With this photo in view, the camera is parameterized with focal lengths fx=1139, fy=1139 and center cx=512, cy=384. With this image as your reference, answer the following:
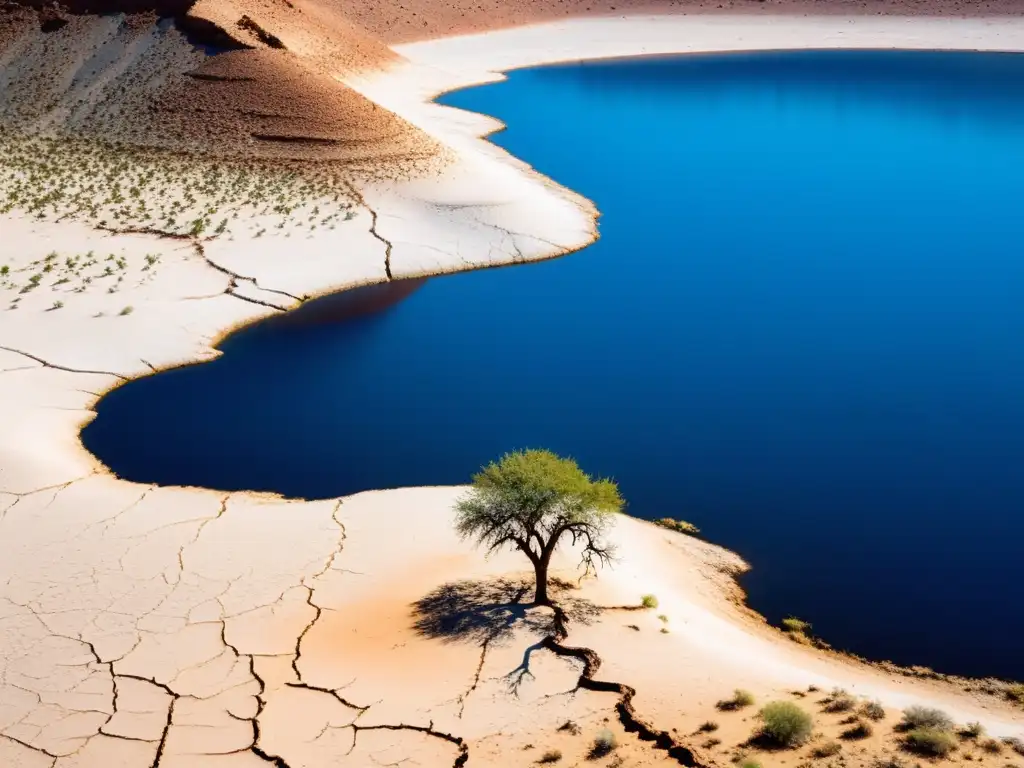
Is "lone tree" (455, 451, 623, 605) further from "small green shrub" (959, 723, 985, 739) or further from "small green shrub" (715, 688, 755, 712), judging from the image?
"small green shrub" (959, 723, 985, 739)

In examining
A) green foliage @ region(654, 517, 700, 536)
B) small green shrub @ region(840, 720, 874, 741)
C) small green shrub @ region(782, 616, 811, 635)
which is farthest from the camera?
green foliage @ region(654, 517, 700, 536)

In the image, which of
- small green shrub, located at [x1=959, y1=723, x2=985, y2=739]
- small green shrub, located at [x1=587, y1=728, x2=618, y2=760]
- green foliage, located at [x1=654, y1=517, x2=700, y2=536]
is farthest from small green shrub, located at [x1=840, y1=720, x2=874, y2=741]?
green foliage, located at [x1=654, y1=517, x2=700, y2=536]

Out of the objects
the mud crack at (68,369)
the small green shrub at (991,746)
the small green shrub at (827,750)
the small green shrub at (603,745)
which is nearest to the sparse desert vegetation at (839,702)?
the small green shrub at (827,750)

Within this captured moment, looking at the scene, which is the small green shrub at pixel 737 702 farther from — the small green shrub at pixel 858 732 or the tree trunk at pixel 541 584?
the tree trunk at pixel 541 584

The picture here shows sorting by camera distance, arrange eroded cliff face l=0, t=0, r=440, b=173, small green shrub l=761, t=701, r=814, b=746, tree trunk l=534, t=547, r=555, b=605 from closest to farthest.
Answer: small green shrub l=761, t=701, r=814, b=746
tree trunk l=534, t=547, r=555, b=605
eroded cliff face l=0, t=0, r=440, b=173

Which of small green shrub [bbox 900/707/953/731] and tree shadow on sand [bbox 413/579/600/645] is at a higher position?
small green shrub [bbox 900/707/953/731]

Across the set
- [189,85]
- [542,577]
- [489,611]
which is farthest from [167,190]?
[542,577]
